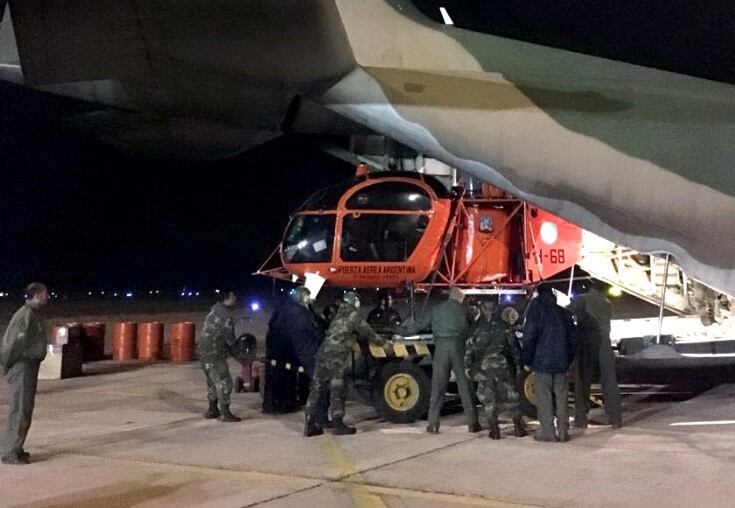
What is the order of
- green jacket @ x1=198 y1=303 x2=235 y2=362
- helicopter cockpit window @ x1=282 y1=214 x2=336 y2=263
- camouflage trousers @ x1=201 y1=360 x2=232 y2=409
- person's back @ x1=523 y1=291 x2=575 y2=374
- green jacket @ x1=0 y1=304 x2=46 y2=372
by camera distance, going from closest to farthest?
1. green jacket @ x1=0 y1=304 x2=46 y2=372
2. person's back @ x1=523 y1=291 x2=575 y2=374
3. camouflage trousers @ x1=201 y1=360 x2=232 y2=409
4. green jacket @ x1=198 y1=303 x2=235 y2=362
5. helicopter cockpit window @ x1=282 y1=214 x2=336 y2=263

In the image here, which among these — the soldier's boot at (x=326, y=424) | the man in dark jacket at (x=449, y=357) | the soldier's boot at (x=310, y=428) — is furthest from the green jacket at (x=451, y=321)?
the soldier's boot at (x=310, y=428)

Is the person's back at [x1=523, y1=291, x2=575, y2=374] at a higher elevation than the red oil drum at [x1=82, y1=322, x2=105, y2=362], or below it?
higher

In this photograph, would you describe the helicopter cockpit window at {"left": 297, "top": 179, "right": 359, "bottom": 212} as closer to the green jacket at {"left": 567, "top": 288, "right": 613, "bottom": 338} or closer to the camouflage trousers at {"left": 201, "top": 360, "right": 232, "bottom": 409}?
the camouflage trousers at {"left": 201, "top": 360, "right": 232, "bottom": 409}

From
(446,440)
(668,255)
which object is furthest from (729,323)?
(668,255)

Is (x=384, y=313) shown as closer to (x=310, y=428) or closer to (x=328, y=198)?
(x=328, y=198)

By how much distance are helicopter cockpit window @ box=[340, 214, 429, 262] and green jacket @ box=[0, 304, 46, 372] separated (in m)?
5.49

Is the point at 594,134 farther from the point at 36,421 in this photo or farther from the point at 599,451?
the point at 36,421

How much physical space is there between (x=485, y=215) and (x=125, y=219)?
2838 inches

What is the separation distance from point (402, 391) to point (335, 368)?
1.15m

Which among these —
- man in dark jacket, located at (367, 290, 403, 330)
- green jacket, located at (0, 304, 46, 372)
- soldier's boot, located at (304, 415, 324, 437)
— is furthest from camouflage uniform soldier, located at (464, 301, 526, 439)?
man in dark jacket, located at (367, 290, 403, 330)

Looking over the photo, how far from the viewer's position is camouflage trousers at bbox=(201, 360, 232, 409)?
963 cm

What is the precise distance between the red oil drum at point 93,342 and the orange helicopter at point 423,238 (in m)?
A: 5.52

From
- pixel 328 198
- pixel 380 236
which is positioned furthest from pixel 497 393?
pixel 328 198

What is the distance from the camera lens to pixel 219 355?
9789mm
